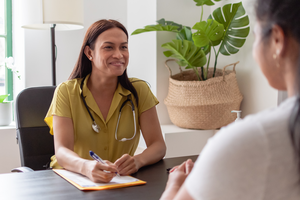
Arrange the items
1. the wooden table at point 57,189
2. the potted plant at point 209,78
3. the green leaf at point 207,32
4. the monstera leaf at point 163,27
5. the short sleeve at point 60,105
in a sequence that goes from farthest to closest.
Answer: the monstera leaf at point 163,27 → the potted plant at point 209,78 → the green leaf at point 207,32 → the short sleeve at point 60,105 → the wooden table at point 57,189

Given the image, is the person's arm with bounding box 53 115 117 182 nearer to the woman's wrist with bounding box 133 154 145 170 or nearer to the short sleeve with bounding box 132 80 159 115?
the woman's wrist with bounding box 133 154 145 170

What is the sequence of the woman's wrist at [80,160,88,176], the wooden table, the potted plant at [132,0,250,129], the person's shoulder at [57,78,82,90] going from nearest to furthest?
the wooden table
the woman's wrist at [80,160,88,176]
the person's shoulder at [57,78,82,90]
the potted plant at [132,0,250,129]

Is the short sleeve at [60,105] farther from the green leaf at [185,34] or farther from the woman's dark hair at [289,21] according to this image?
the green leaf at [185,34]

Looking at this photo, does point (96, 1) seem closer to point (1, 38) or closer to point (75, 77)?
point (1, 38)

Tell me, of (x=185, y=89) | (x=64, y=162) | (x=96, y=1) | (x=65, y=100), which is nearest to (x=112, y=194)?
(x=64, y=162)

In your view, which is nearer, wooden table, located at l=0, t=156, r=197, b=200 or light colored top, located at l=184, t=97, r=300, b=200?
light colored top, located at l=184, t=97, r=300, b=200

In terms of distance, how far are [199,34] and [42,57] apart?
150 centimetres

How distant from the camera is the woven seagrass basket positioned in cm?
254

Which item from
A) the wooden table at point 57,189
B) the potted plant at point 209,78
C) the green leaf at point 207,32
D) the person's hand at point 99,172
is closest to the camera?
the wooden table at point 57,189

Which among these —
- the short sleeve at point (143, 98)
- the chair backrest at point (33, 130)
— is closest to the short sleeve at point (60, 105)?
the chair backrest at point (33, 130)

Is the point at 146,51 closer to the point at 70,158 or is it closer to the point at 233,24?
the point at 233,24

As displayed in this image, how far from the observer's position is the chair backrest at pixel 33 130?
5.68 ft

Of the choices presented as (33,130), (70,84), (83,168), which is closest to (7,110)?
(33,130)

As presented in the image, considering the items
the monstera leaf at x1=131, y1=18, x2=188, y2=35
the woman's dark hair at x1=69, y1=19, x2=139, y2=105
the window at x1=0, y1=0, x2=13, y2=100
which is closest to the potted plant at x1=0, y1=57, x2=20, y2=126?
the window at x1=0, y1=0, x2=13, y2=100
